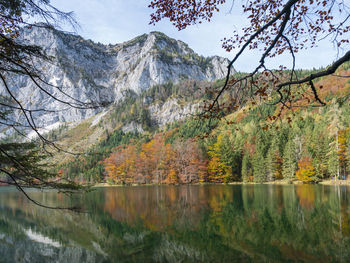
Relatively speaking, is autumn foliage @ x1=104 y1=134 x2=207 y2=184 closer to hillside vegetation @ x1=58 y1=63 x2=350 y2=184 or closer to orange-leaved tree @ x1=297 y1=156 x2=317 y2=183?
hillside vegetation @ x1=58 y1=63 x2=350 y2=184

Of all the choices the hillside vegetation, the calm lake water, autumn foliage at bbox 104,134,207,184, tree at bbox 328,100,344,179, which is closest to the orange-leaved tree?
the hillside vegetation

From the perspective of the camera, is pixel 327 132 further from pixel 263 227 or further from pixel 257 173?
pixel 263 227

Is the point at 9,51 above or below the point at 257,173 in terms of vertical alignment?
above

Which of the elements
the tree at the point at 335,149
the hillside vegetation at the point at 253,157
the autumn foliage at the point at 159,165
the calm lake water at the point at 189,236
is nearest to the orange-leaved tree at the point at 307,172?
the hillside vegetation at the point at 253,157

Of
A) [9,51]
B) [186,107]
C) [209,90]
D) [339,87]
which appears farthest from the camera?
[186,107]

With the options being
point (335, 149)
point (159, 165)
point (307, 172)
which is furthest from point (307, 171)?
point (159, 165)

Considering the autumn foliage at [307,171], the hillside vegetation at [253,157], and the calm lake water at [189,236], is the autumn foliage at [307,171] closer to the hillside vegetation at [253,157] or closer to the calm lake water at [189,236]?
the hillside vegetation at [253,157]

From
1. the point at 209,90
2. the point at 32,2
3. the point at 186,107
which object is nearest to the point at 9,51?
the point at 32,2

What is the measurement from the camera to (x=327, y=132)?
4375 centimetres

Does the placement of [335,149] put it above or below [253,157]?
above

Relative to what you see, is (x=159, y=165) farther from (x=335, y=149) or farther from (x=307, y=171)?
(x=335, y=149)

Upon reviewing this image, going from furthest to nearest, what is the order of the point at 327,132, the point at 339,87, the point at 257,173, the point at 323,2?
the point at 339,87 < the point at 257,173 < the point at 327,132 < the point at 323,2

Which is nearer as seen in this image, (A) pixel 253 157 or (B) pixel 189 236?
→ (B) pixel 189 236

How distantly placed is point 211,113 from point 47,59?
3330 mm
